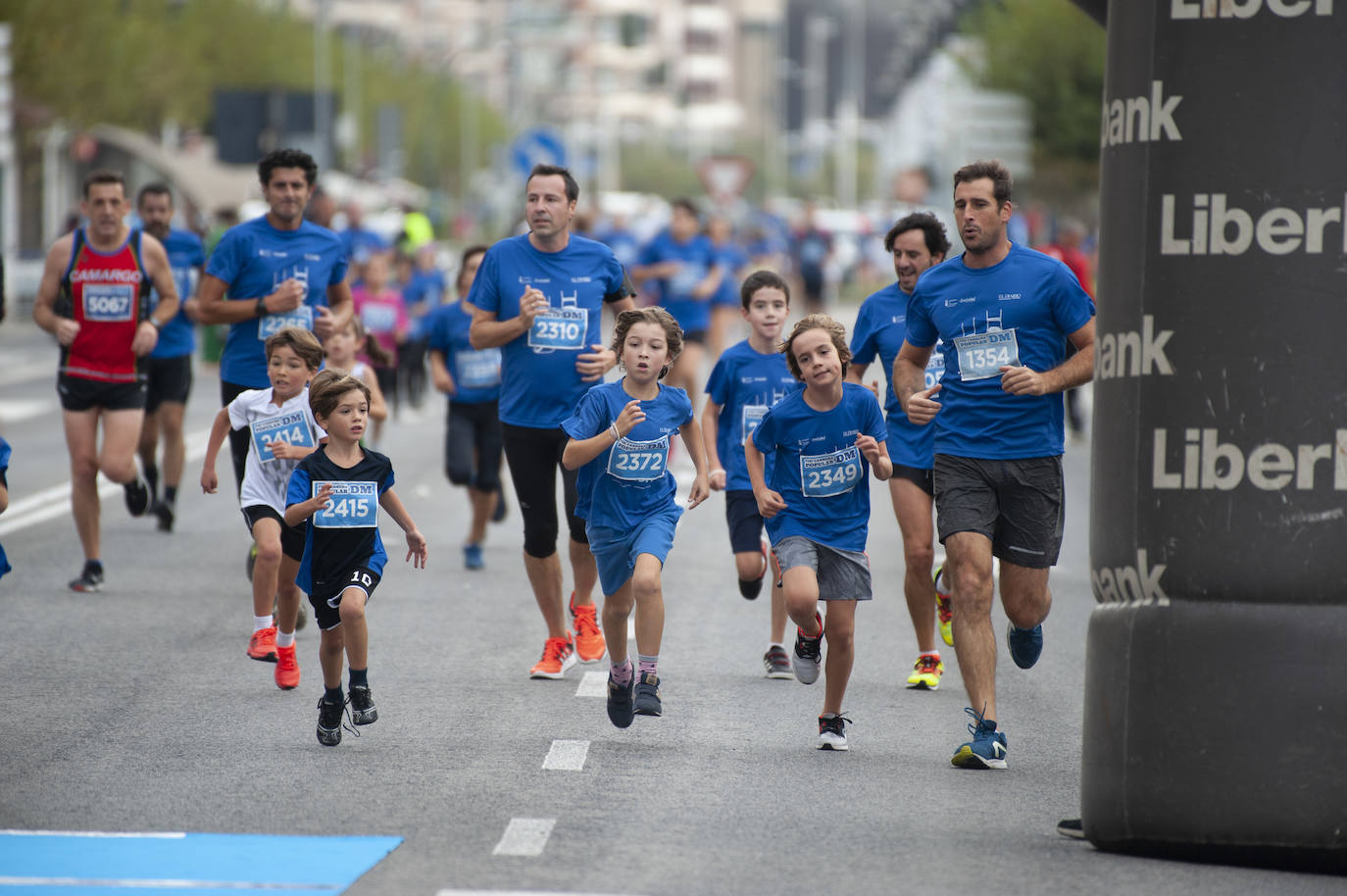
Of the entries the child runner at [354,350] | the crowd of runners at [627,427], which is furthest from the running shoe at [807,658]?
the child runner at [354,350]

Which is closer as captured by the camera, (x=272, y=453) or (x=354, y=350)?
(x=272, y=453)

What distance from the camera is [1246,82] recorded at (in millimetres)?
6055

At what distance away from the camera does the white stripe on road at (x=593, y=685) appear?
28.5 feet

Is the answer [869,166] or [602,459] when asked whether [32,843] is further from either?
[869,166]

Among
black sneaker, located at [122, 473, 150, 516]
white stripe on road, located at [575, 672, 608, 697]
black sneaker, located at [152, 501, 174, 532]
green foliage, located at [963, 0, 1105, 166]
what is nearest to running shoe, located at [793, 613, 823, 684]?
white stripe on road, located at [575, 672, 608, 697]

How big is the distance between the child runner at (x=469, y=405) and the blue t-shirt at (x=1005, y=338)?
5.12 m

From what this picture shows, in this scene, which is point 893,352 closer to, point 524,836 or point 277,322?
point 277,322

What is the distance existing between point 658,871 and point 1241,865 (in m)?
1.67

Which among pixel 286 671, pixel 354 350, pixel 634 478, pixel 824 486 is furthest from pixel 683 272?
pixel 824 486

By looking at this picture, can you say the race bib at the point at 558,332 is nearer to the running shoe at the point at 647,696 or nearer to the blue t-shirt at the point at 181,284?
the running shoe at the point at 647,696

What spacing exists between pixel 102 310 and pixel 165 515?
2635mm

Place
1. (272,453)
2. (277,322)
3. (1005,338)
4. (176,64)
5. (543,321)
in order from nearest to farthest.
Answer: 1. (1005,338)
2. (272,453)
3. (543,321)
4. (277,322)
5. (176,64)

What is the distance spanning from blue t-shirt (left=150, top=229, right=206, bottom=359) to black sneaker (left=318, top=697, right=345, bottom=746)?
5.60 meters

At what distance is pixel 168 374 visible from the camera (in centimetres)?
1327
